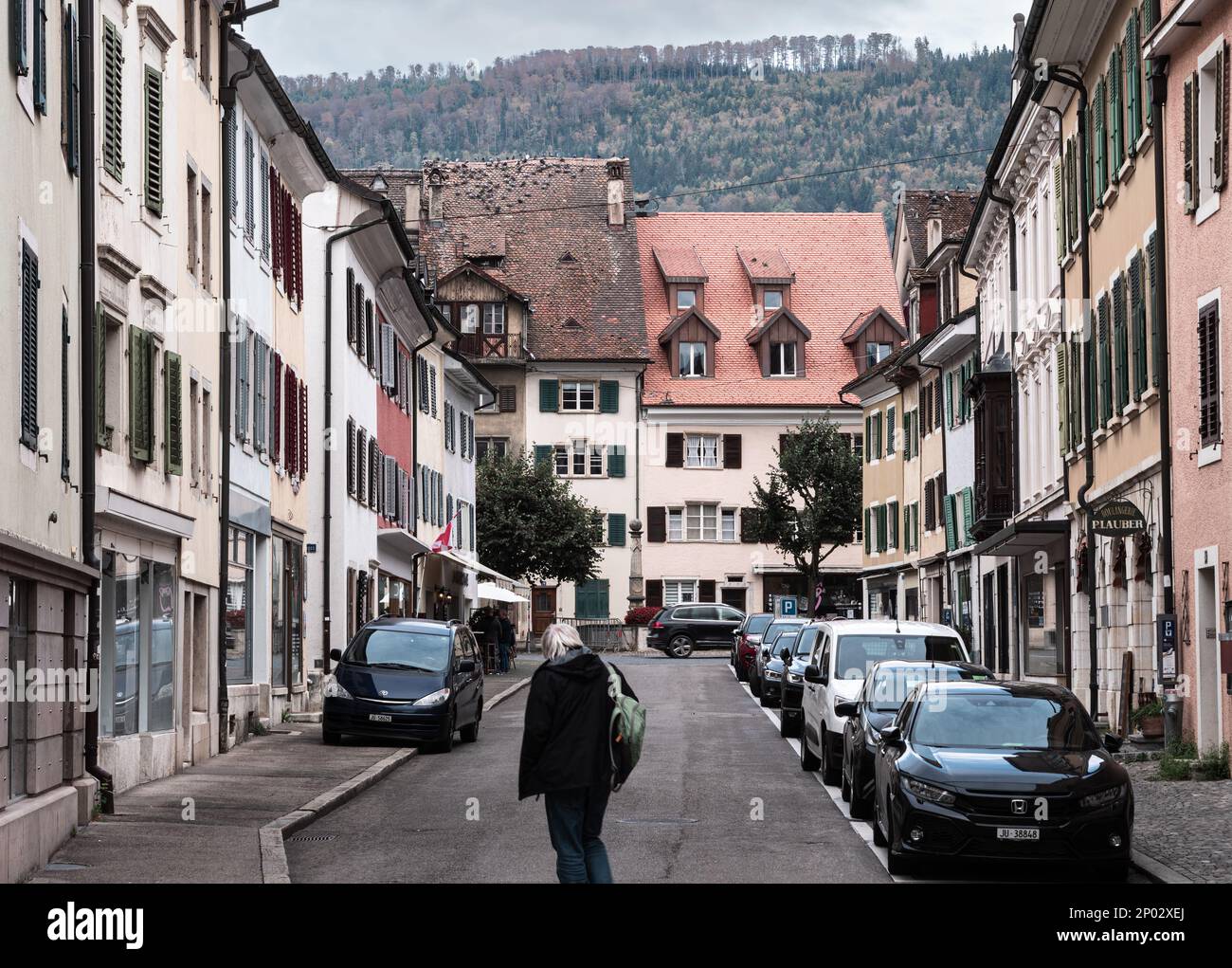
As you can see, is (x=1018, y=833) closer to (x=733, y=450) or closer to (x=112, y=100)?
(x=112, y=100)

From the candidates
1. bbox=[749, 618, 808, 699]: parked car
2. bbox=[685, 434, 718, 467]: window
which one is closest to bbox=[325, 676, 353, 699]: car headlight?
bbox=[749, 618, 808, 699]: parked car

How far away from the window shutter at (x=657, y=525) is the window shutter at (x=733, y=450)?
326 centimetres

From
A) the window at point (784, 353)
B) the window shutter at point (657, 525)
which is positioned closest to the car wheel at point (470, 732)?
the window shutter at point (657, 525)

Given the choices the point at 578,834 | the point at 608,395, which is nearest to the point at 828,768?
the point at 578,834

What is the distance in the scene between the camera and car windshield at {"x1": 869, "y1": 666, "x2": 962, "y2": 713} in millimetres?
20312

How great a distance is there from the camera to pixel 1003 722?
1617 cm

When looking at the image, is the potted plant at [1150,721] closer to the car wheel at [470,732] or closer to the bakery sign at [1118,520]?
the bakery sign at [1118,520]

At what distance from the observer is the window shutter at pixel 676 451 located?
275 feet

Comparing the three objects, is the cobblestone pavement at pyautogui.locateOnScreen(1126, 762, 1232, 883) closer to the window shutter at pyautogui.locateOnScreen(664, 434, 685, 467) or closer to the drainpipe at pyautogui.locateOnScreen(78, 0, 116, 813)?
the drainpipe at pyautogui.locateOnScreen(78, 0, 116, 813)

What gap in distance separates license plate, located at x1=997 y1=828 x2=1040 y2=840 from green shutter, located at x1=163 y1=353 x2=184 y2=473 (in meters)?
12.1
